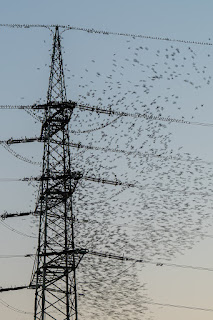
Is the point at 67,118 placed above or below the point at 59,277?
above

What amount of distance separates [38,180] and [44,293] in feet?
25.9

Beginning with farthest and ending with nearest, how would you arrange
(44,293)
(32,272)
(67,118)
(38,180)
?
(38,180), (67,118), (32,272), (44,293)

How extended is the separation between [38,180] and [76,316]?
8.64 meters

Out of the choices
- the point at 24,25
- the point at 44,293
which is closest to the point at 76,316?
the point at 44,293

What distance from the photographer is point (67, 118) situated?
25.4 meters

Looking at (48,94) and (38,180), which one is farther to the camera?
(38,180)

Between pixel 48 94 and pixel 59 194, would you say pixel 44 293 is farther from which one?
pixel 48 94

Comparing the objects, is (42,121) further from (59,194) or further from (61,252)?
(61,252)

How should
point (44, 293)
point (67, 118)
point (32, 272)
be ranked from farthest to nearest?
point (67, 118) < point (32, 272) < point (44, 293)

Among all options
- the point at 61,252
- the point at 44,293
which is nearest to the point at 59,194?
the point at 61,252

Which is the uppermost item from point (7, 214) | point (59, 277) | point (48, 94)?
point (48, 94)

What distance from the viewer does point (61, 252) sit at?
2286 cm

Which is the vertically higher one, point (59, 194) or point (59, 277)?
point (59, 194)

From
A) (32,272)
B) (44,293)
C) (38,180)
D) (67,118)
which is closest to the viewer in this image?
(44,293)
